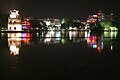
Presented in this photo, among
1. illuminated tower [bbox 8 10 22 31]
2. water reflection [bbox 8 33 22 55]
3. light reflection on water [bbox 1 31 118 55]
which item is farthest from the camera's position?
illuminated tower [bbox 8 10 22 31]

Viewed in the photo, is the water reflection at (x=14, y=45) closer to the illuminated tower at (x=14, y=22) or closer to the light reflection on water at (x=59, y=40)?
the light reflection on water at (x=59, y=40)

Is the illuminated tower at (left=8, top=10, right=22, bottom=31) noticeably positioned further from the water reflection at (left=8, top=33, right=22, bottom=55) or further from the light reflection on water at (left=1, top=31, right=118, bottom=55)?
the water reflection at (left=8, top=33, right=22, bottom=55)

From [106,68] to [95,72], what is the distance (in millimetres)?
933

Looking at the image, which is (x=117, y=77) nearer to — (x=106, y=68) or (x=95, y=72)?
(x=95, y=72)

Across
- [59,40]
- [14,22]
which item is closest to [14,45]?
[59,40]

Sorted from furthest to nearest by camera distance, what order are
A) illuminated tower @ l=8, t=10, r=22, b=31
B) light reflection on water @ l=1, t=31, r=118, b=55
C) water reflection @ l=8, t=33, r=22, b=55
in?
illuminated tower @ l=8, t=10, r=22, b=31 → light reflection on water @ l=1, t=31, r=118, b=55 → water reflection @ l=8, t=33, r=22, b=55

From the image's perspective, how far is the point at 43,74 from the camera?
29.8 ft

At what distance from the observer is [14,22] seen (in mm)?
81125

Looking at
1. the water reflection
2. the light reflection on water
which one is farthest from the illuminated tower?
the water reflection

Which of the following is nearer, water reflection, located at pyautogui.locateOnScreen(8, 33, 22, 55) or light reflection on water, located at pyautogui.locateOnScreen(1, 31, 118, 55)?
water reflection, located at pyautogui.locateOnScreen(8, 33, 22, 55)

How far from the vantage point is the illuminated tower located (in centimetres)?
7839

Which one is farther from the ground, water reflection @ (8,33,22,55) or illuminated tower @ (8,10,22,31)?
illuminated tower @ (8,10,22,31)

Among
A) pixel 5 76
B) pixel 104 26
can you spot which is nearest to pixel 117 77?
pixel 5 76

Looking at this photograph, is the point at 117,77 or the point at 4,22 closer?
the point at 117,77
